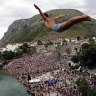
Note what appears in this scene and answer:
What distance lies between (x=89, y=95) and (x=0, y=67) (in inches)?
4047

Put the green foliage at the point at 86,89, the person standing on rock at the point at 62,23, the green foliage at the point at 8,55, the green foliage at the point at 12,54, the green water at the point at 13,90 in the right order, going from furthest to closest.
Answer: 1. the green foliage at the point at 8,55
2. the green foliage at the point at 12,54
3. the green water at the point at 13,90
4. the green foliage at the point at 86,89
5. the person standing on rock at the point at 62,23

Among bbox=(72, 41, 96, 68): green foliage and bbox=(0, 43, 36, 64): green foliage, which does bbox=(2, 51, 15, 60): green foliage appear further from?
bbox=(72, 41, 96, 68): green foliage

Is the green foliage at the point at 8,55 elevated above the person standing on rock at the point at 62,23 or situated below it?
above

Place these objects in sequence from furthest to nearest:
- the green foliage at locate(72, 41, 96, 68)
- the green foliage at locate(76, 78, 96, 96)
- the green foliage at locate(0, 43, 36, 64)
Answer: the green foliage at locate(0, 43, 36, 64), the green foliage at locate(72, 41, 96, 68), the green foliage at locate(76, 78, 96, 96)

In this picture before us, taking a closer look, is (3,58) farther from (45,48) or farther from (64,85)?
(64,85)

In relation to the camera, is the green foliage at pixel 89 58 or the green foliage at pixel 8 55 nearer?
the green foliage at pixel 89 58

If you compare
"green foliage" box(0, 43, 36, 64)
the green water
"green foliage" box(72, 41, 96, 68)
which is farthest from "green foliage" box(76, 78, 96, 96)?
"green foliage" box(0, 43, 36, 64)

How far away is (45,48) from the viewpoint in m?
170

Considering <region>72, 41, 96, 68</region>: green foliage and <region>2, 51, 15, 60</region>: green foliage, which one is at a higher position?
<region>2, 51, 15, 60</region>: green foliage

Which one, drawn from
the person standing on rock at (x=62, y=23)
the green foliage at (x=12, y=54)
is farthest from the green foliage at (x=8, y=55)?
the person standing on rock at (x=62, y=23)

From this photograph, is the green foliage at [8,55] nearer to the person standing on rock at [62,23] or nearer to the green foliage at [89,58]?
the green foliage at [89,58]

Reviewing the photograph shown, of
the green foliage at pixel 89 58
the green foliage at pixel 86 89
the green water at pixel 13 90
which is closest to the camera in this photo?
the green foliage at pixel 86 89

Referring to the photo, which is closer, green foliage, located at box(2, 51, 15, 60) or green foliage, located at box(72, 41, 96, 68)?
green foliage, located at box(72, 41, 96, 68)

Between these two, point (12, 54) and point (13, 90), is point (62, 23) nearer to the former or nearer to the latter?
point (13, 90)
